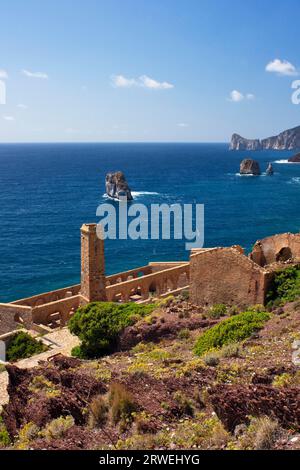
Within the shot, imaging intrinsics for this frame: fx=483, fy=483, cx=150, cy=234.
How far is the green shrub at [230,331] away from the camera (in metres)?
17.9

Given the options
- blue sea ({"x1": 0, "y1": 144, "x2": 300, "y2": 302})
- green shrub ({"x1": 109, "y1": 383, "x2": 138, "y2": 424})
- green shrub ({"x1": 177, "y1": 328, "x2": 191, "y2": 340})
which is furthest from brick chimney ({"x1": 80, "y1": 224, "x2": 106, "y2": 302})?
blue sea ({"x1": 0, "y1": 144, "x2": 300, "y2": 302})

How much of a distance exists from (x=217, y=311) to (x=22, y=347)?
38.3 ft

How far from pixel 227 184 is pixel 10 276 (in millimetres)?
86007

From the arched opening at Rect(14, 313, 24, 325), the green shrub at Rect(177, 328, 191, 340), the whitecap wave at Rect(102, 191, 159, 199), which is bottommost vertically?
the arched opening at Rect(14, 313, 24, 325)

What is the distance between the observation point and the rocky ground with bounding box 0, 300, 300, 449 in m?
10.0

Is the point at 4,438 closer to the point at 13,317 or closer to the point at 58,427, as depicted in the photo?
the point at 58,427

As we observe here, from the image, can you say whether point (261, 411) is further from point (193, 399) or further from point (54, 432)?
point (54, 432)

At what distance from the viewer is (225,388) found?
1162cm

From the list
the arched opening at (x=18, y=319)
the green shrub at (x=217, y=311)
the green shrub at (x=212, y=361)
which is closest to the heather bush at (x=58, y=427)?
the green shrub at (x=212, y=361)

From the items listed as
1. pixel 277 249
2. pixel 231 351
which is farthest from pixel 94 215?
pixel 231 351

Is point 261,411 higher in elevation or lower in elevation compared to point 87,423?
higher

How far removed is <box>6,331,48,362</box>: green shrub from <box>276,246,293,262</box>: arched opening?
1356cm

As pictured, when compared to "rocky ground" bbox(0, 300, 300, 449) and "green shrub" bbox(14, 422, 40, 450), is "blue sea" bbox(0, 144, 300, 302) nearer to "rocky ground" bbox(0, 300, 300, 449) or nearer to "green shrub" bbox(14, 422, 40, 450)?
"rocky ground" bbox(0, 300, 300, 449)
